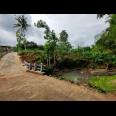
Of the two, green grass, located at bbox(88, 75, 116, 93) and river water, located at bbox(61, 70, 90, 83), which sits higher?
green grass, located at bbox(88, 75, 116, 93)

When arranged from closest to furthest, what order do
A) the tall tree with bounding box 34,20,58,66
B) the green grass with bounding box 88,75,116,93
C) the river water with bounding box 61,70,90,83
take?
the green grass with bounding box 88,75,116,93 < the river water with bounding box 61,70,90,83 < the tall tree with bounding box 34,20,58,66

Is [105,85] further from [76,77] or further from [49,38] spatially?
[49,38]

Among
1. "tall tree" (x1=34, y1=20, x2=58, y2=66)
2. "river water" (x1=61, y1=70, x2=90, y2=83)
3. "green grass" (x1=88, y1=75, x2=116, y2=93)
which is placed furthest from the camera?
"tall tree" (x1=34, y1=20, x2=58, y2=66)

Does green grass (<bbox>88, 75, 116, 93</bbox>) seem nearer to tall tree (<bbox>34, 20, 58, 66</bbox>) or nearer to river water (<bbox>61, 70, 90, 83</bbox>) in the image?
river water (<bbox>61, 70, 90, 83</bbox>)

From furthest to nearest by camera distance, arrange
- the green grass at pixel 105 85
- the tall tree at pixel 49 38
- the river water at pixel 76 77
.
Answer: the tall tree at pixel 49 38
the river water at pixel 76 77
the green grass at pixel 105 85

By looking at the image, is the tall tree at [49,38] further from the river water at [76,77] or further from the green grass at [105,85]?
the green grass at [105,85]

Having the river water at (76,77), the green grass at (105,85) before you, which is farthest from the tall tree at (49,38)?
the green grass at (105,85)

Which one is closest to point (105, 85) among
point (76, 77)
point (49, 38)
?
point (76, 77)

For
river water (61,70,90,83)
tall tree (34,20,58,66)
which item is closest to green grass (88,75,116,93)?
river water (61,70,90,83)

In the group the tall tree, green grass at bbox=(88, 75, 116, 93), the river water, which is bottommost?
the river water

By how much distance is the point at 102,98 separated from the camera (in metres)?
8.27

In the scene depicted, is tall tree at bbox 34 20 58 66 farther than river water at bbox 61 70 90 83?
Yes
